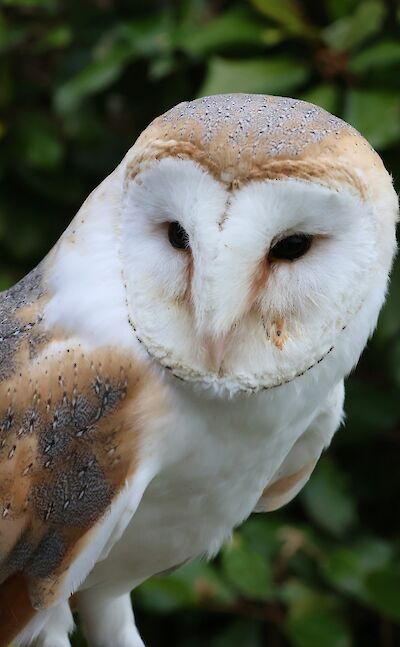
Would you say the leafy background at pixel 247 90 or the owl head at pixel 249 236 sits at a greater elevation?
the owl head at pixel 249 236

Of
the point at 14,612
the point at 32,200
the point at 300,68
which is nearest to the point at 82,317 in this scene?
the point at 14,612

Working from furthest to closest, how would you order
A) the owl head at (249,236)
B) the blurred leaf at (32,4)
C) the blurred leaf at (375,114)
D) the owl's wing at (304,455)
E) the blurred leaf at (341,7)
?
1. the blurred leaf at (32,4)
2. the blurred leaf at (341,7)
3. the blurred leaf at (375,114)
4. the owl's wing at (304,455)
5. the owl head at (249,236)

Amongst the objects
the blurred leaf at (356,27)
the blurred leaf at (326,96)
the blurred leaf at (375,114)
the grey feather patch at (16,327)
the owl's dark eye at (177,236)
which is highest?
the owl's dark eye at (177,236)

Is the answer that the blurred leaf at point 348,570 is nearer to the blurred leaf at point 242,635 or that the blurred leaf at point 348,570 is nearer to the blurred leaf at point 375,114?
the blurred leaf at point 242,635

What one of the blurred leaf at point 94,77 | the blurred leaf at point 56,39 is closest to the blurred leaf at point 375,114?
the blurred leaf at point 94,77


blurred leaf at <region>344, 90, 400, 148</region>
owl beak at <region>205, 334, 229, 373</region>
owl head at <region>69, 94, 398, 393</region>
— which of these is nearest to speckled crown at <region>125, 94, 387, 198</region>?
owl head at <region>69, 94, 398, 393</region>
